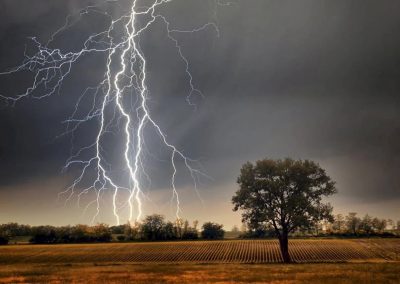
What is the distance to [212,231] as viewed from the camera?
86188 millimetres

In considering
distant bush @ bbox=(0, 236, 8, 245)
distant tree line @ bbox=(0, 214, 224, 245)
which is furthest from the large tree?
distant bush @ bbox=(0, 236, 8, 245)

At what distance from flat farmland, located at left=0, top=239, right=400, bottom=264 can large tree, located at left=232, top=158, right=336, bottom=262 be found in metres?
7.88

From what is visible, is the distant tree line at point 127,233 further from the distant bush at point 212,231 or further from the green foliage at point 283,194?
the green foliage at point 283,194

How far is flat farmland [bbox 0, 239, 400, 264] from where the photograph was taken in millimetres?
46997

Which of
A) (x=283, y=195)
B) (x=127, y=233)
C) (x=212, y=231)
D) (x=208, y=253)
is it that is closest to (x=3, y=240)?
(x=127, y=233)

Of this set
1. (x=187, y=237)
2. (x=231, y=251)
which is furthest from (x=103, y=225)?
(x=231, y=251)

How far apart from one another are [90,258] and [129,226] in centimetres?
3968

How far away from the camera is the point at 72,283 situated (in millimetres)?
21250

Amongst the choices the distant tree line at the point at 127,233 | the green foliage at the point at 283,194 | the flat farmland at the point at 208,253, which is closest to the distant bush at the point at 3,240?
the distant tree line at the point at 127,233

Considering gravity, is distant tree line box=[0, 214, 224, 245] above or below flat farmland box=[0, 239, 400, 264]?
above

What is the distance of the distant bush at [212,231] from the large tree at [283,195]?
48176 millimetres

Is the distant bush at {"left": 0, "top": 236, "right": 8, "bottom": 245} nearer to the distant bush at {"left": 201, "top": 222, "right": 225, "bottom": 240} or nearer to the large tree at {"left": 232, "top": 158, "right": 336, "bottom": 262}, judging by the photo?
the distant bush at {"left": 201, "top": 222, "right": 225, "bottom": 240}

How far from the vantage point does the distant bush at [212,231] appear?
281ft

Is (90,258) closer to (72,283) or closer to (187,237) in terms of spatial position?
(187,237)
